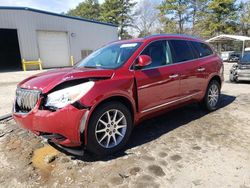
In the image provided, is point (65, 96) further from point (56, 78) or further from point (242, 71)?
point (242, 71)

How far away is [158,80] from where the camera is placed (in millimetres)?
4004

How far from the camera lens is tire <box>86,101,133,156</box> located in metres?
3.16

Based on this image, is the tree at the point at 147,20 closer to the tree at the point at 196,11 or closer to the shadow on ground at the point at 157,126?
the tree at the point at 196,11

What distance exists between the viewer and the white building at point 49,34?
19.2 m

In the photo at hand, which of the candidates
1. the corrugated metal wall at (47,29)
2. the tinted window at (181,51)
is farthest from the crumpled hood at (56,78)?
the corrugated metal wall at (47,29)

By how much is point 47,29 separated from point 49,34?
57cm

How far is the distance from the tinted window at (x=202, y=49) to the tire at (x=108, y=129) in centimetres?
258

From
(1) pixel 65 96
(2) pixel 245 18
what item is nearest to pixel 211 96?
(1) pixel 65 96

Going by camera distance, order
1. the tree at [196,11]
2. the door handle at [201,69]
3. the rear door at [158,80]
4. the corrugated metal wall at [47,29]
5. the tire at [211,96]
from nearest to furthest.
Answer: the rear door at [158,80] < the door handle at [201,69] < the tire at [211,96] < the corrugated metal wall at [47,29] < the tree at [196,11]

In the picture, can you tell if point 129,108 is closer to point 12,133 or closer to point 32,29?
point 12,133

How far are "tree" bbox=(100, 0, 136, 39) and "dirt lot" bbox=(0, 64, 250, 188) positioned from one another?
43140 millimetres

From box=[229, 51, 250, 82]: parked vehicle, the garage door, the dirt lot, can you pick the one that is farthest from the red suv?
the garage door

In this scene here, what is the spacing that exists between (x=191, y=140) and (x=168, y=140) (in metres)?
0.39

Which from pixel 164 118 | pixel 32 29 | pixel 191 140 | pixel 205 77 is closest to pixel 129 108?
pixel 191 140
